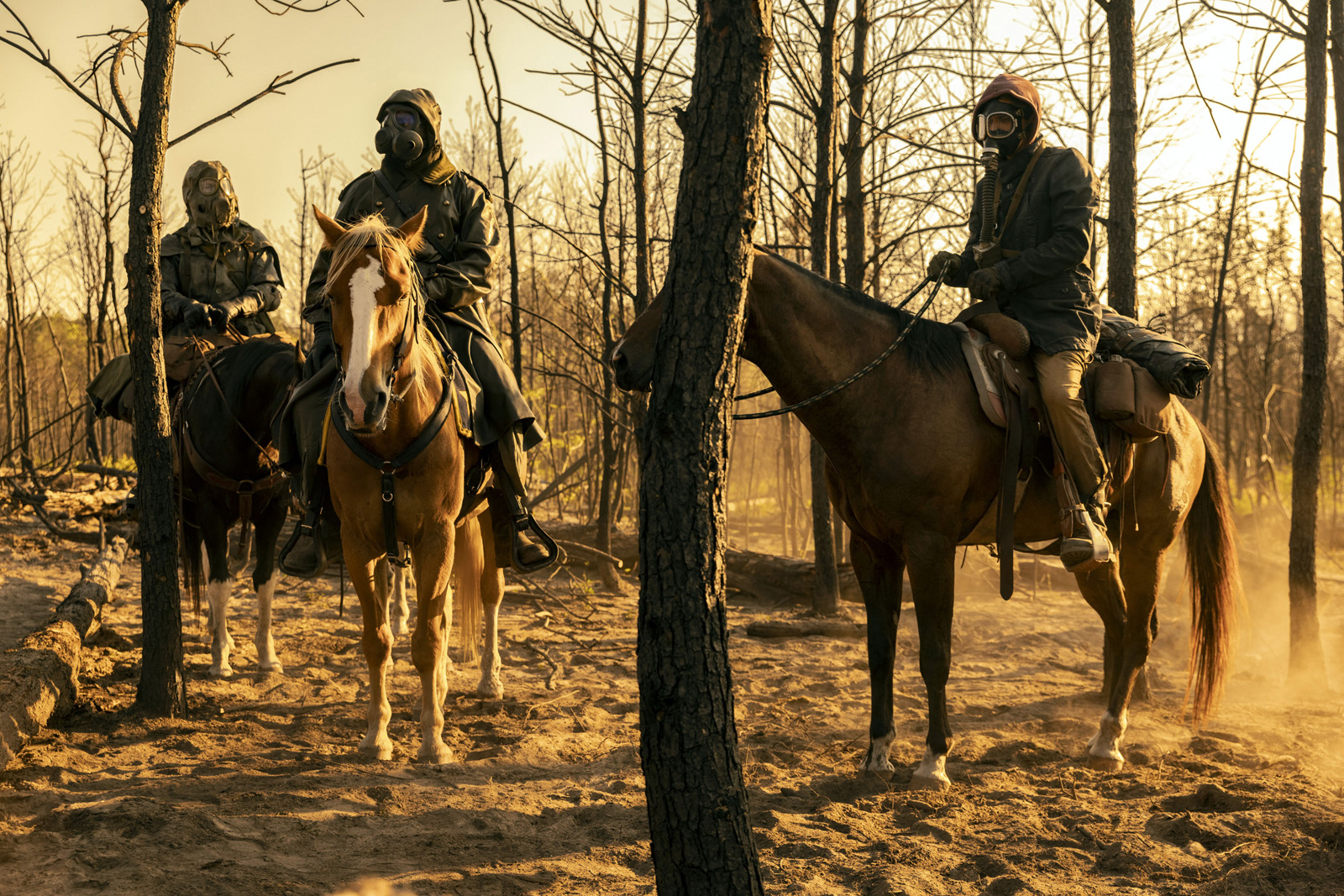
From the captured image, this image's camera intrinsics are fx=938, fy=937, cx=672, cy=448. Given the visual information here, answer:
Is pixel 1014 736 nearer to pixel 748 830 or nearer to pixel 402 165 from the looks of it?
pixel 748 830

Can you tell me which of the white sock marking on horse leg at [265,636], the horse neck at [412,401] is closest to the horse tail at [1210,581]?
the horse neck at [412,401]

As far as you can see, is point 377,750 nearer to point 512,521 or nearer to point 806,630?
point 512,521

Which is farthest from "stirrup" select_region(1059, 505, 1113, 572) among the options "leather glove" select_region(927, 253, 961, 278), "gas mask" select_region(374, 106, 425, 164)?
"gas mask" select_region(374, 106, 425, 164)

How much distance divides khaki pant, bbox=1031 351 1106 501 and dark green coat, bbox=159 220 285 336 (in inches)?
229

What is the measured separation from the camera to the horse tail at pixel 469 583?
5855mm

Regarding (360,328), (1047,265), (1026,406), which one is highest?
(1047,265)

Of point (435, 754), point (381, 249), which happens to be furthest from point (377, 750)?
point (381, 249)

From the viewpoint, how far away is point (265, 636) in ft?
21.3

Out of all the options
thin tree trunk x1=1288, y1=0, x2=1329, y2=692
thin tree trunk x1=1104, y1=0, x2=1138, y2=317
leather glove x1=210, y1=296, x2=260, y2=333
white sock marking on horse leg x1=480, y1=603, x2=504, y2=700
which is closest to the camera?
white sock marking on horse leg x1=480, y1=603, x2=504, y2=700

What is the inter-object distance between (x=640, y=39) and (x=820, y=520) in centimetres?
478

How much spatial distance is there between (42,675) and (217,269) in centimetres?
356

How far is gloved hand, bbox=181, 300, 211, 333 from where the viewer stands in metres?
6.90

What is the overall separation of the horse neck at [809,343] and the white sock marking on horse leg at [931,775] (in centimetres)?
170

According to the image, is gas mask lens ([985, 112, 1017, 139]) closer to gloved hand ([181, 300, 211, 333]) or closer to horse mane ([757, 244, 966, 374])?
horse mane ([757, 244, 966, 374])
